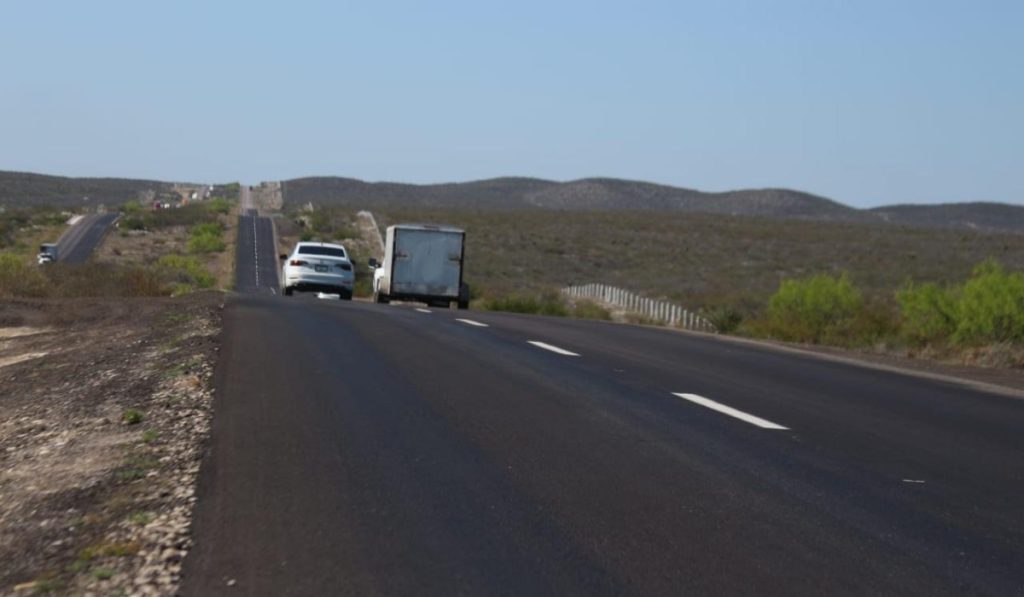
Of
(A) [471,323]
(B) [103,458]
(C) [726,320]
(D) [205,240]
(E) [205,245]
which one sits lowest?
(E) [205,245]

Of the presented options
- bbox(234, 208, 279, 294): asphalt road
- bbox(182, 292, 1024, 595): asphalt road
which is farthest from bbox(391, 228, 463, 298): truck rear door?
bbox(182, 292, 1024, 595): asphalt road

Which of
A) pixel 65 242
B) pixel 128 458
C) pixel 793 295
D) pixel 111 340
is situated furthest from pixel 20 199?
pixel 128 458

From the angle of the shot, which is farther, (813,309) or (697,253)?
(697,253)

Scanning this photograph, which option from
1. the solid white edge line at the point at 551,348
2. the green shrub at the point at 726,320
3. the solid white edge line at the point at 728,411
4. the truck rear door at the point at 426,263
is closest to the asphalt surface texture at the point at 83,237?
the truck rear door at the point at 426,263

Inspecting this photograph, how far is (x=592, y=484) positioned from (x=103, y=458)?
3.30m

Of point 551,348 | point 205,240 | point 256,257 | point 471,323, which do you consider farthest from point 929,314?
point 205,240

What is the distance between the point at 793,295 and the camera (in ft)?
111

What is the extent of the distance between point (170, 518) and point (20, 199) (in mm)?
149320

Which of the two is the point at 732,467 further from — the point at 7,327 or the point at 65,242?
the point at 65,242

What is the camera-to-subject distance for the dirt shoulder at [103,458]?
20.4 feet

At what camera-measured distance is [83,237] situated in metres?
79.6

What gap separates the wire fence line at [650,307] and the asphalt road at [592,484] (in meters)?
22.0

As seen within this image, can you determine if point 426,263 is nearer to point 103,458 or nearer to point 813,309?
point 813,309

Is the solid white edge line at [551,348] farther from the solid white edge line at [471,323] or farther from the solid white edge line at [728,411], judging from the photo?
the solid white edge line at [728,411]
